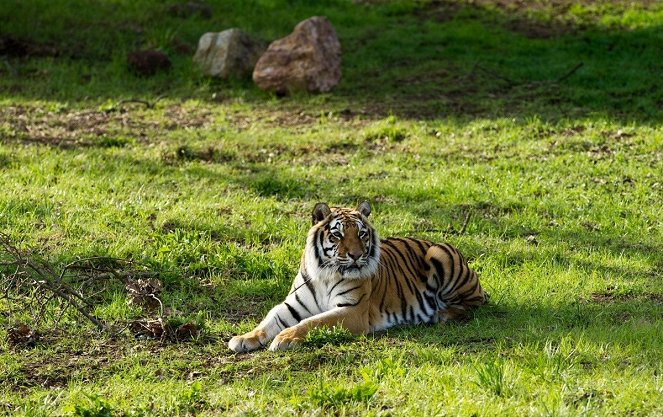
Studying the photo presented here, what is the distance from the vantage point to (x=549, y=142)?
13438mm

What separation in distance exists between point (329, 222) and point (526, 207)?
4075 mm

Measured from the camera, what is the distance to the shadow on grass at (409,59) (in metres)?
15.6

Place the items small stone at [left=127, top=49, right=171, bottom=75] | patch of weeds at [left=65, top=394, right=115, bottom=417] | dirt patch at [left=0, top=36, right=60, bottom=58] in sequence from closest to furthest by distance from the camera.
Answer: patch of weeds at [left=65, top=394, right=115, bottom=417]
small stone at [left=127, top=49, right=171, bottom=75]
dirt patch at [left=0, top=36, right=60, bottom=58]

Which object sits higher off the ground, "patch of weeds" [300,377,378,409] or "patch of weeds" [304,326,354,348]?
"patch of weeds" [300,377,378,409]

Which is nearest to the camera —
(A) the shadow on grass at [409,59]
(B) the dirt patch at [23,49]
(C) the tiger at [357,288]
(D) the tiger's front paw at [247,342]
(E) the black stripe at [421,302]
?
(D) the tiger's front paw at [247,342]

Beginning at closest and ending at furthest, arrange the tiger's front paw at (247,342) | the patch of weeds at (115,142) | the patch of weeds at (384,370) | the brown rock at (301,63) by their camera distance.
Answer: the patch of weeds at (384,370) → the tiger's front paw at (247,342) → the patch of weeds at (115,142) → the brown rock at (301,63)

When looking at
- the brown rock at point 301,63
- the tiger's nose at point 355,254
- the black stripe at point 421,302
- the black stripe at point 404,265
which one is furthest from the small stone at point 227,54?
the tiger's nose at point 355,254

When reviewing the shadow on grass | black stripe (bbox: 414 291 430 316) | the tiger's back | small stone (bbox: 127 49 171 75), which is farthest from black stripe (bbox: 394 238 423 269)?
small stone (bbox: 127 49 171 75)

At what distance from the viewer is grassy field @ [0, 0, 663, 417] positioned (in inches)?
250

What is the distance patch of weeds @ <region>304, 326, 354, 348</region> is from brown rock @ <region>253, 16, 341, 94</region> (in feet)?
30.7

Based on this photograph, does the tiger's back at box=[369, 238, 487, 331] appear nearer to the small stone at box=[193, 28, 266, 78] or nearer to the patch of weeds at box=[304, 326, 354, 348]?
the patch of weeds at box=[304, 326, 354, 348]

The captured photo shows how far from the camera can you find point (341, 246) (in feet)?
24.2

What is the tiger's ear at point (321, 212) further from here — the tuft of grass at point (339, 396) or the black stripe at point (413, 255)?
the tuft of grass at point (339, 396)

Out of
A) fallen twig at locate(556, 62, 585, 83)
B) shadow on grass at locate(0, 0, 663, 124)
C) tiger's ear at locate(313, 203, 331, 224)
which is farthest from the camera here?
fallen twig at locate(556, 62, 585, 83)
